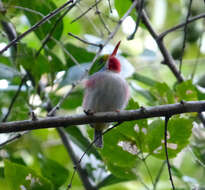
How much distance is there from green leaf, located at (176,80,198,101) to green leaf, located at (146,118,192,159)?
1.17ft

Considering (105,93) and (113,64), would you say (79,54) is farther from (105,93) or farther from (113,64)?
(105,93)

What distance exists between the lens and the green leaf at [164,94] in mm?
2820

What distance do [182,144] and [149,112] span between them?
0.58 m

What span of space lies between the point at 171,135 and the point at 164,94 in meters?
0.52

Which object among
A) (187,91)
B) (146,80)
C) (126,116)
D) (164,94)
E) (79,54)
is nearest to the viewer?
(126,116)

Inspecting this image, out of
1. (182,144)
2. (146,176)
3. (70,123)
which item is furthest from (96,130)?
(146,176)

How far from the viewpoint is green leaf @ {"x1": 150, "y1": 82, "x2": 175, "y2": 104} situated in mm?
2820

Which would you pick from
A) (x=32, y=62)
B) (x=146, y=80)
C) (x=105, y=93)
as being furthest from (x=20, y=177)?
(x=146, y=80)

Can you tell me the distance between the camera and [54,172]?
2.93 m

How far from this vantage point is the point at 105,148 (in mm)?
2521

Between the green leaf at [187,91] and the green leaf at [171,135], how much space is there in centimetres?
36

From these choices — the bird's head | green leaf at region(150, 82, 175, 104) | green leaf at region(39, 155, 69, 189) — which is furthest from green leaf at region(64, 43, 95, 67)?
green leaf at region(39, 155, 69, 189)

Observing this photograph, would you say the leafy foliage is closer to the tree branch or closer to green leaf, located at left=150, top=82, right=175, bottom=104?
green leaf, located at left=150, top=82, right=175, bottom=104

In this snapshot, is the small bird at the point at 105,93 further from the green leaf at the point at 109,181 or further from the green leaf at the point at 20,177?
the green leaf at the point at 20,177
